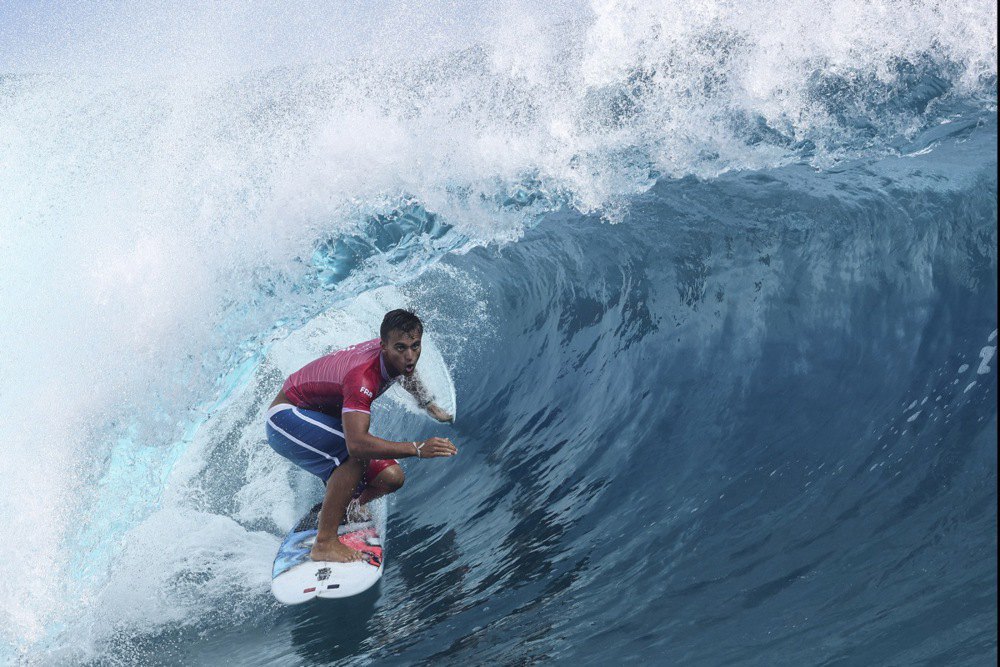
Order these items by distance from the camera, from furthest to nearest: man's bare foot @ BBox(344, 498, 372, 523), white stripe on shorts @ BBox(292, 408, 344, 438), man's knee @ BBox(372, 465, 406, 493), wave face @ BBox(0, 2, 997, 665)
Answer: man's bare foot @ BBox(344, 498, 372, 523) < man's knee @ BBox(372, 465, 406, 493) < white stripe on shorts @ BBox(292, 408, 344, 438) < wave face @ BBox(0, 2, 997, 665)

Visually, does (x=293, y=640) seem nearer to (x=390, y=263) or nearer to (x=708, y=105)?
(x=390, y=263)

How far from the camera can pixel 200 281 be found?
5859 mm

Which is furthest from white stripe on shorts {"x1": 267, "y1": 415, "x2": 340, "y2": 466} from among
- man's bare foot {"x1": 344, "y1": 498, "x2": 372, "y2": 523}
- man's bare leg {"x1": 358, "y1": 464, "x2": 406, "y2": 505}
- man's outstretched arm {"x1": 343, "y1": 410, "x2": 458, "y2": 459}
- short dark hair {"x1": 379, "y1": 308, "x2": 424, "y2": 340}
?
short dark hair {"x1": 379, "y1": 308, "x2": 424, "y2": 340}

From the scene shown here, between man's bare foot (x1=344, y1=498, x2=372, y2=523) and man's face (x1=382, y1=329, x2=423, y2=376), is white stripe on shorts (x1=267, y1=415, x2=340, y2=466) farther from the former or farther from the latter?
man's face (x1=382, y1=329, x2=423, y2=376)

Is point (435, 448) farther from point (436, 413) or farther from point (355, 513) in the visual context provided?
point (355, 513)

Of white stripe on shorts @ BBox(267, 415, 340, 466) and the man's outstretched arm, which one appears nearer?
the man's outstretched arm

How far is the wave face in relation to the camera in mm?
3654

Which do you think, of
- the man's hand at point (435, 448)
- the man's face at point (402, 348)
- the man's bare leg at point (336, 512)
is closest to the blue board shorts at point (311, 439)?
the man's bare leg at point (336, 512)

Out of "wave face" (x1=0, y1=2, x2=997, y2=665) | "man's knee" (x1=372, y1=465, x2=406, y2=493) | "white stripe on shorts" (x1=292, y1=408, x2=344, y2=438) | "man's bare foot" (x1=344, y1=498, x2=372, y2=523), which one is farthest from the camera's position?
"man's bare foot" (x1=344, y1=498, x2=372, y2=523)

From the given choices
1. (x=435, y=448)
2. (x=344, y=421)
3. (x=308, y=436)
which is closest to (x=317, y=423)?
(x=308, y=436)

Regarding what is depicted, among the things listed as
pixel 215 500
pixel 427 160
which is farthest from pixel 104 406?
pixel 427 160

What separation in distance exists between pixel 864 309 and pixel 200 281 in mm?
4306

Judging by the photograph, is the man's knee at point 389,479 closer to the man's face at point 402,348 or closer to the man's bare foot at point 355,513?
the man's bare foot at point 355,513

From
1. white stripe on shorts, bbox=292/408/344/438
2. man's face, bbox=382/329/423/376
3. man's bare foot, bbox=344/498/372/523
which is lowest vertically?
man's bare foot, bbox=344/498/372/523
